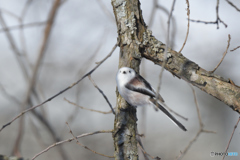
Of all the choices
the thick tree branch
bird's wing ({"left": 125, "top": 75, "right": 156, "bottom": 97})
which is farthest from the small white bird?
the thick tree branch

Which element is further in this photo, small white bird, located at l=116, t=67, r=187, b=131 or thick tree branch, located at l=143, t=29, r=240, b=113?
small white bird, located at l=116, t=67, r=187, b=131

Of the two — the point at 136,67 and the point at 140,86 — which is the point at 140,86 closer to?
the point at 140,86

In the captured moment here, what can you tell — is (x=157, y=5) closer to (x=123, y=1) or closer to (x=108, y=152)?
(x=123, y=1)

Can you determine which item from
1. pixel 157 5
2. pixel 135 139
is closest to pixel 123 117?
pixel 135 139

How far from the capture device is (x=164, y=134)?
16.6ft

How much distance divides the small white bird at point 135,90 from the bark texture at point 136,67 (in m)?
0.05

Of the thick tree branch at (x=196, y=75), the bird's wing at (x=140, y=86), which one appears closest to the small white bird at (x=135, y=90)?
the bird's wing at (x=140, y=86)

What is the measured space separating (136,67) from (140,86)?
0.16m

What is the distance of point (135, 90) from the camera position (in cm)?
173

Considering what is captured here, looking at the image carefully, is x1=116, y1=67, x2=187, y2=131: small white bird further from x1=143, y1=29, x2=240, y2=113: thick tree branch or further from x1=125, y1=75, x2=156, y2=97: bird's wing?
x1=143, y1=29, x2=240, y2=113: thick tree branch

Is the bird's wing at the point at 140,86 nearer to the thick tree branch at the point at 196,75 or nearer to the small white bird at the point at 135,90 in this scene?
the small white bird at the point at 135,90

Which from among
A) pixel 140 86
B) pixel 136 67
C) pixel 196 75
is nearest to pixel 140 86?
pixel 140 86

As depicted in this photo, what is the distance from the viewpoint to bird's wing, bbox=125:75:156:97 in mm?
1713

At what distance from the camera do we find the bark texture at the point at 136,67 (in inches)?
60.3
